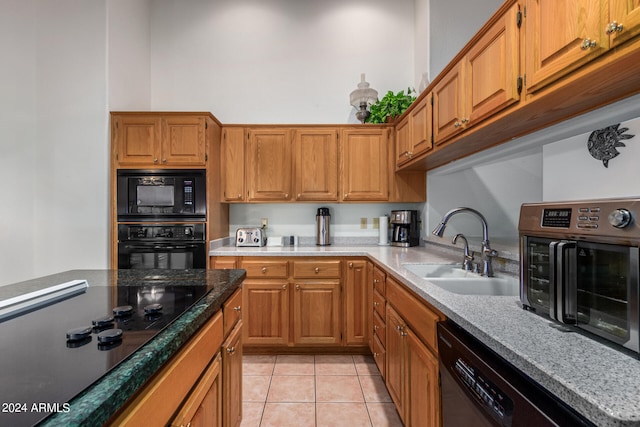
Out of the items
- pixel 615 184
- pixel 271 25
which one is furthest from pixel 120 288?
pixel 271 25

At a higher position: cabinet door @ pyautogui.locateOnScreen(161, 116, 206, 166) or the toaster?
cabinet door @ pyautogui.locateOnScreen(161, 116, 206, 166)

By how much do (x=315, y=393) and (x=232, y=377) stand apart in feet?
3.17

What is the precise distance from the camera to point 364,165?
289 cm

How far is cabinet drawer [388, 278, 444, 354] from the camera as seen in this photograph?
1.19m

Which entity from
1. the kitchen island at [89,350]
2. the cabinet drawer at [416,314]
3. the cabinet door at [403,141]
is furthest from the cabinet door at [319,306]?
the kitchen island at [89,350]

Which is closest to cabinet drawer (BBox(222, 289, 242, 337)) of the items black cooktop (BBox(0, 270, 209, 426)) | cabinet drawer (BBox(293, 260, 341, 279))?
black cooktop (BBox(0, 270, 209, 426))

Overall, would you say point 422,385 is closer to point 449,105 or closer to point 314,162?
point 449,105

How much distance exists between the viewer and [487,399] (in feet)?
2.52

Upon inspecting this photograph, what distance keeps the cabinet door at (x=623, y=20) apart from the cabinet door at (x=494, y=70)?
0.38 meters

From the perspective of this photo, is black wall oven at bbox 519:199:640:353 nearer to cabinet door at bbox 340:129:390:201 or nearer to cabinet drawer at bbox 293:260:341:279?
cabinet drawer at bbox 293:260:341:279

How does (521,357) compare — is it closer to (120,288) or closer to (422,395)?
(422,395)

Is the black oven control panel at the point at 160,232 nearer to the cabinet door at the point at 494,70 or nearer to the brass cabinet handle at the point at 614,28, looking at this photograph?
the cabinet door at the point at 494,70

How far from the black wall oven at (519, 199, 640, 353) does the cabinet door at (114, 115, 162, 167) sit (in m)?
2.76

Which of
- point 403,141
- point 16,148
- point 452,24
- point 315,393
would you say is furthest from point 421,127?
point 16,148
